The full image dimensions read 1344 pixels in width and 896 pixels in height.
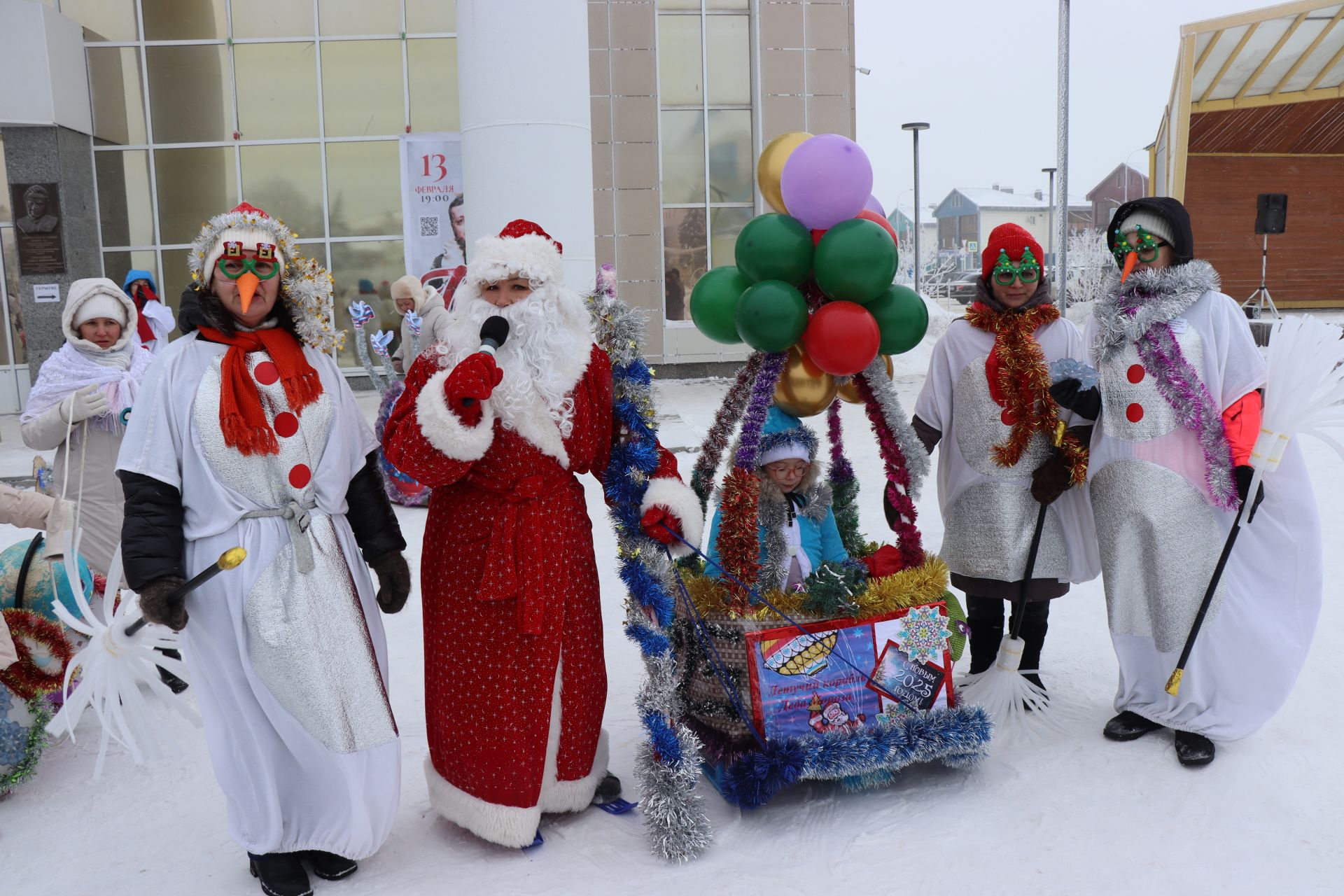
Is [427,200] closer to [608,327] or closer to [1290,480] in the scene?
[608,327]

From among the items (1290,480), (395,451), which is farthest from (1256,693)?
(395,451)

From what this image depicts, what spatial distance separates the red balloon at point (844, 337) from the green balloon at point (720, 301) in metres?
0.31

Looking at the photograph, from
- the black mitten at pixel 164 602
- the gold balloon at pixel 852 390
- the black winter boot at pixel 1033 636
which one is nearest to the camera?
the black mitten at pixel 164 602

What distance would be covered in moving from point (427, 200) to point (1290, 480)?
971cm

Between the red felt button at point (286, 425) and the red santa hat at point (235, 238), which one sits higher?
the red santa hat at point (235, 238)

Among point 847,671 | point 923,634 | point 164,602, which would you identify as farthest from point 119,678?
point 923,634

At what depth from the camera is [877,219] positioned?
3561 mm

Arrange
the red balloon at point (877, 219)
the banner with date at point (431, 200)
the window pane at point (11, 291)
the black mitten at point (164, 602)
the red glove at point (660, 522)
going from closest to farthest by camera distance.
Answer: the black mitten at point (164, 602) < the red glove at point (660, 522) < the red balloon at point (877, 219) < the banner with date at point (431, 200) < the window pane at point (11, 291)

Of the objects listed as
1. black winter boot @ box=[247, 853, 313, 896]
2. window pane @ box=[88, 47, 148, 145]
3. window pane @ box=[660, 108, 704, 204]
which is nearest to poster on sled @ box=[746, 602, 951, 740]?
black winter boot @ box=[247, 853, 313, 896]

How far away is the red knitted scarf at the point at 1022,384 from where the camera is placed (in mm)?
3643

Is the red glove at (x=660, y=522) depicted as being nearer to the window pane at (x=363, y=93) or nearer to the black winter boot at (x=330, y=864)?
the black winter boot at (x=330, y=864)

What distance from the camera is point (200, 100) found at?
1376cm

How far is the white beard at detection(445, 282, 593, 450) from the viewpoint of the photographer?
297cm

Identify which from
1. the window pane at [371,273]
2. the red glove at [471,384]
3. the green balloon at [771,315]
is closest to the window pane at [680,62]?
the window pane at [371,273]
